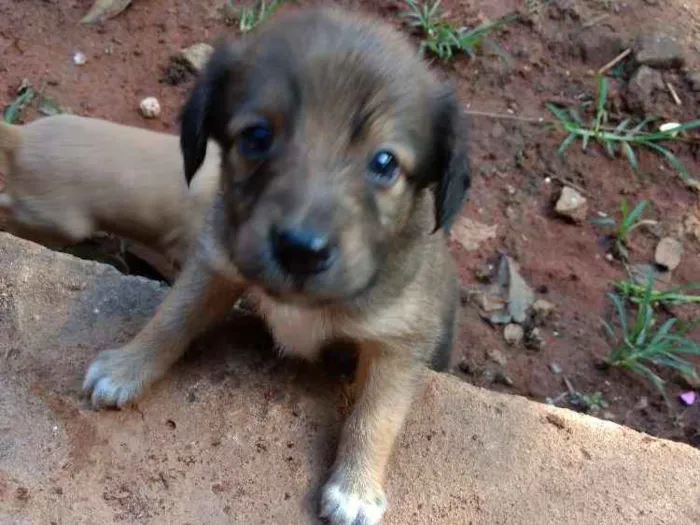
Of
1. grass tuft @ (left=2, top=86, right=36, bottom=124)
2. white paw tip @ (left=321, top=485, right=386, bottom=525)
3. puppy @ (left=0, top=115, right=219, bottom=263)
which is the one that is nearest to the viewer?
white paw tip @ (left=321, top=485, right=386, bottom=525)

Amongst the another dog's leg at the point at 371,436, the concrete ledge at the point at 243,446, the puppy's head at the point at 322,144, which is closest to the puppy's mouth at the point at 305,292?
the puppy's head at the point at 322,144

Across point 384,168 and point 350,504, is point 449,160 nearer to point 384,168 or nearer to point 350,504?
point 384,168

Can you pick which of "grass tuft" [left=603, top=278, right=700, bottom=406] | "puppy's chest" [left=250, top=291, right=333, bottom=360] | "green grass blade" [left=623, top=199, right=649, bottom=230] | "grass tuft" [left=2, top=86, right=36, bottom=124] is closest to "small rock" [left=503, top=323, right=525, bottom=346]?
"grass tuft" [left=603, top=278, right=700, bottom=406]

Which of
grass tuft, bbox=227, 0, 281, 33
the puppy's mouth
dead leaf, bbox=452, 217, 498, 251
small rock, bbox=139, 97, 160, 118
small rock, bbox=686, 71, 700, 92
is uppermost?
the puppy's mouth

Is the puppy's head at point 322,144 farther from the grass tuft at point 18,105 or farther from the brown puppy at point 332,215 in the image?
the grass tuft at point 18,105

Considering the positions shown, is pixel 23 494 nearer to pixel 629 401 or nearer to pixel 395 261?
pixel 395 261

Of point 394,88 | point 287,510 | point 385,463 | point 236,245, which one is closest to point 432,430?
point 385,463

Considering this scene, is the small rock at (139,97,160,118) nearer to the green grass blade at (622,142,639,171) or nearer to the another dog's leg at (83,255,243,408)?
the another dog's leg at (83,255,243,408)
